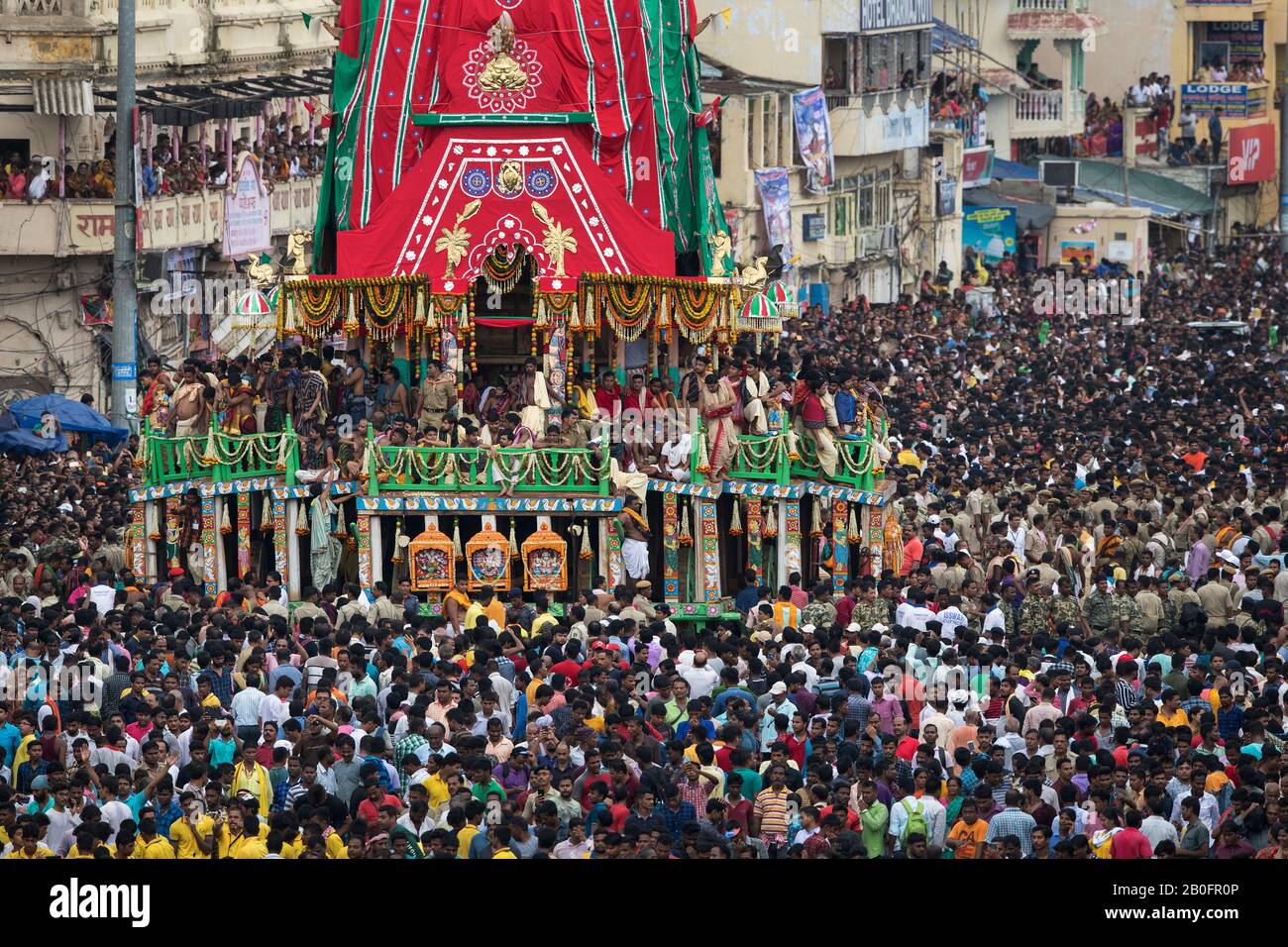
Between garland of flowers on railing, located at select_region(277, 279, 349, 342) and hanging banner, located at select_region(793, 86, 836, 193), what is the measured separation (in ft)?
77.0

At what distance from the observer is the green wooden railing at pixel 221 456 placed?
29469 mm

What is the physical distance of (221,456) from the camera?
2962 centimetres

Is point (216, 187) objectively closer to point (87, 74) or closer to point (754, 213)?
point (87, 74)

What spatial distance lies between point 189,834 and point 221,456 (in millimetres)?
11903

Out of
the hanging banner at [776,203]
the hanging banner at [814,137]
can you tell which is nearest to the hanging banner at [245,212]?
the hanging banner at [776,203]

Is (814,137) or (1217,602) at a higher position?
(814,137)

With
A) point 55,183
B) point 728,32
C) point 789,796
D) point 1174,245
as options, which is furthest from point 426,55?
point 1174,245

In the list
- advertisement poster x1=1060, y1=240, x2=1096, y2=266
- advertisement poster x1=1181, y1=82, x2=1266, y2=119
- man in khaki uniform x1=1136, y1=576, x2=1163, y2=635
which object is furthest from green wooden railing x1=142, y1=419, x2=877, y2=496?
advertisement poster x1=1181, y1=82, x2=1266, y2=119

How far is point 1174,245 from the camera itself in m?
68.6

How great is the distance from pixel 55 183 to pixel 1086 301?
2165 cm

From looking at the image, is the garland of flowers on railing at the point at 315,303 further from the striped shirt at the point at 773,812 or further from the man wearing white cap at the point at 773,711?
the striped shirt at the point at 773,812

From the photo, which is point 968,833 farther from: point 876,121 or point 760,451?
point 876,121

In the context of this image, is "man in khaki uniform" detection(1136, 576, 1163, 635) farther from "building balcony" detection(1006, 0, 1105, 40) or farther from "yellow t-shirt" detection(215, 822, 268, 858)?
"building balcony" detection(1006, 0, 1105, 40)

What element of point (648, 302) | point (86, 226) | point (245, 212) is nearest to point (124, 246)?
point (86, 226)
